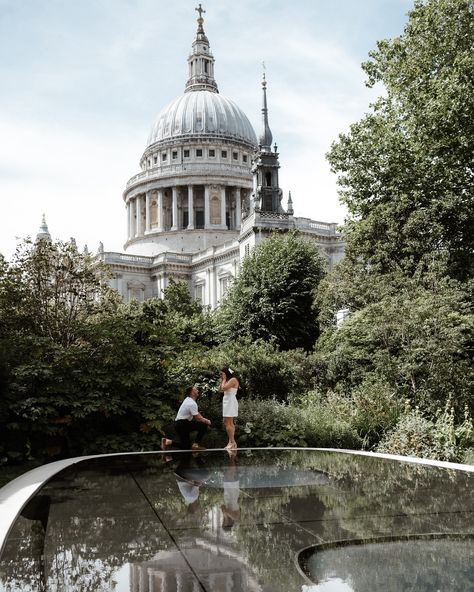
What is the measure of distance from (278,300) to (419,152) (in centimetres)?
1643

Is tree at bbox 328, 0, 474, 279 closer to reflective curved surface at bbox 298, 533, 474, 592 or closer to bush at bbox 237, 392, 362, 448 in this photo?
bush at bbox 237, 392, 362, 448

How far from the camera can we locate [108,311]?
1728 centimetres

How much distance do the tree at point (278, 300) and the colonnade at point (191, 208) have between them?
47647 millimetres

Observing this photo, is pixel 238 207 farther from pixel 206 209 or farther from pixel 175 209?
pixel 175 209

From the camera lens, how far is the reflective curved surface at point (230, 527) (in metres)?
4.39

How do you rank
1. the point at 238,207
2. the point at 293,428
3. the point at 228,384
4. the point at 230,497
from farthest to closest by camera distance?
the point at 238,207 → the point at 293,428 → the point at 228,384 → the point at 230,497

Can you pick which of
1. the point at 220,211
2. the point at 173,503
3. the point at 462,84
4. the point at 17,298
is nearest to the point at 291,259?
the point at 462,84

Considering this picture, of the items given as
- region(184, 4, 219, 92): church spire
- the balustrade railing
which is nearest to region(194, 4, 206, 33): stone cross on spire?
region(184, 4, 219, 92): church spire

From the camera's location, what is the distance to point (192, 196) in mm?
87438

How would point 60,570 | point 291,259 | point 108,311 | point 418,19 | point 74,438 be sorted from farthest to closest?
point 291,259
point 418,19
point 108,311
point 74,438
point 60,570

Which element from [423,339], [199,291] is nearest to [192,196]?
[199,291]

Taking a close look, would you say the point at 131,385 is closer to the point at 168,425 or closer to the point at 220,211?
the point at 168,425

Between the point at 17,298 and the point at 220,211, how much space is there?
72.0 meters

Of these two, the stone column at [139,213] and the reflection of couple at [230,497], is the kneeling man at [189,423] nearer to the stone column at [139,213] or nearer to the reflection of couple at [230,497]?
the reflection of couple at [230,497]
